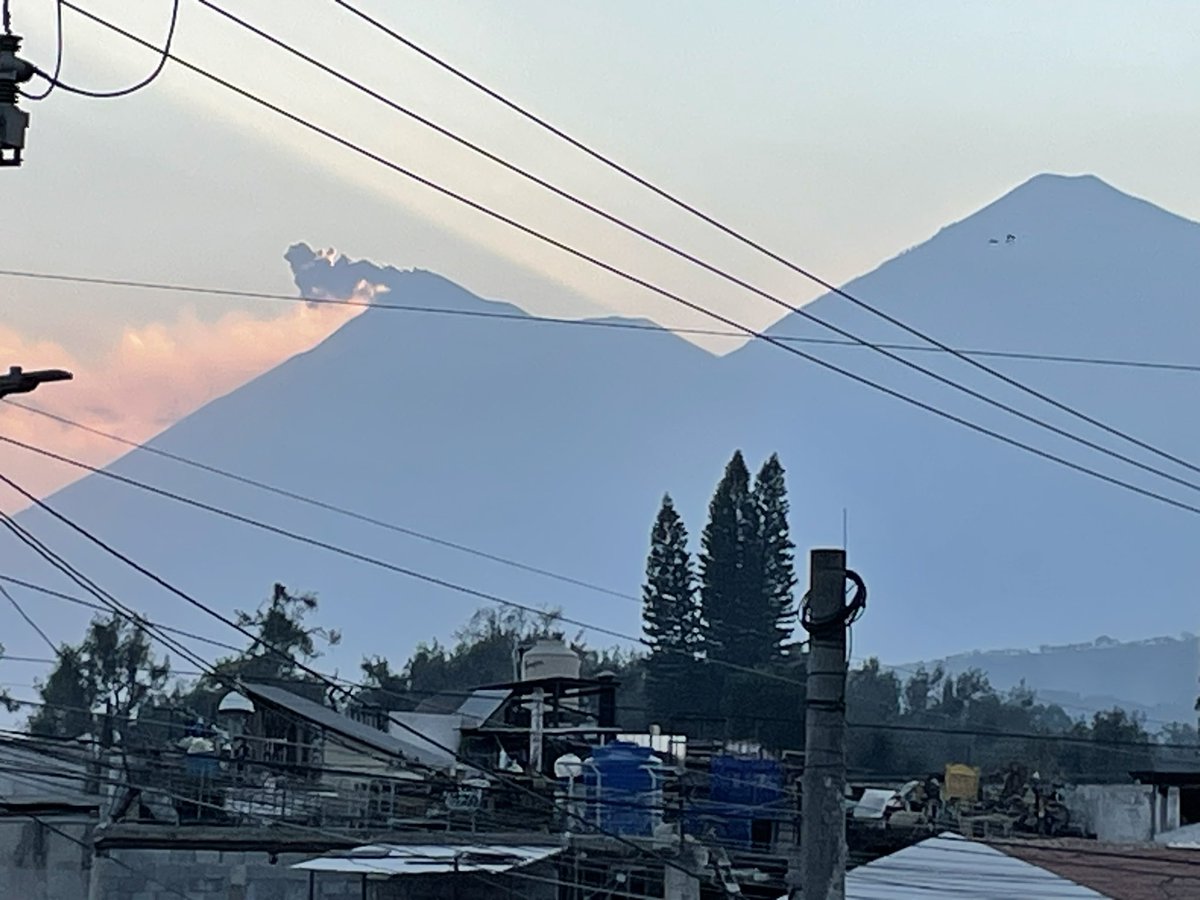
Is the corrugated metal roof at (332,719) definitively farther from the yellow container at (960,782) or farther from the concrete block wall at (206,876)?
the yellow container at (960,782)

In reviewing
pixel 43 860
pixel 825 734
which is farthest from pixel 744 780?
pixel 825 734

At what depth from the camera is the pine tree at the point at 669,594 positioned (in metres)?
102

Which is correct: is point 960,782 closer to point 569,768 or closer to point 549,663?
point 549,663

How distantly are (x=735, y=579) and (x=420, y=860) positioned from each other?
74.6 m

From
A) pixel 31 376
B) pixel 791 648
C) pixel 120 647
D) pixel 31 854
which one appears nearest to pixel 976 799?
pixel 31 854

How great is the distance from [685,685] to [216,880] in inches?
2680

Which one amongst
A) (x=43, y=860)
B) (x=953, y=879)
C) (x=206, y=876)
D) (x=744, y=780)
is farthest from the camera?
(x=744, y=780)

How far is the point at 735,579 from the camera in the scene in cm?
10275

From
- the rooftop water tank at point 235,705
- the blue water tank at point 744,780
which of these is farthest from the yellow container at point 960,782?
the rooftop water tank at point 235,705

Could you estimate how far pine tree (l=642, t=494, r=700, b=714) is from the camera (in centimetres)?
10225

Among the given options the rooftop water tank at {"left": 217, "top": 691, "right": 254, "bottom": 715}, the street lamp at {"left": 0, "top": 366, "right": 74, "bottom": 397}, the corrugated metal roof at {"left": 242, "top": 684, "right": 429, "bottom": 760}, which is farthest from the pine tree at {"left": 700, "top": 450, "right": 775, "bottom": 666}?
the street lamp at {"left": 0, "top": 366, "right": 74, "bottom": 397}

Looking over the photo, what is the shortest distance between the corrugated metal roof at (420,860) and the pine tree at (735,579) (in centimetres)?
6972

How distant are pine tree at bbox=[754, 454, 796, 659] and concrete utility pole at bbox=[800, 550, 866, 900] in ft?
283

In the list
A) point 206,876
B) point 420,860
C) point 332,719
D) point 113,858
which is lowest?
point 206,876
